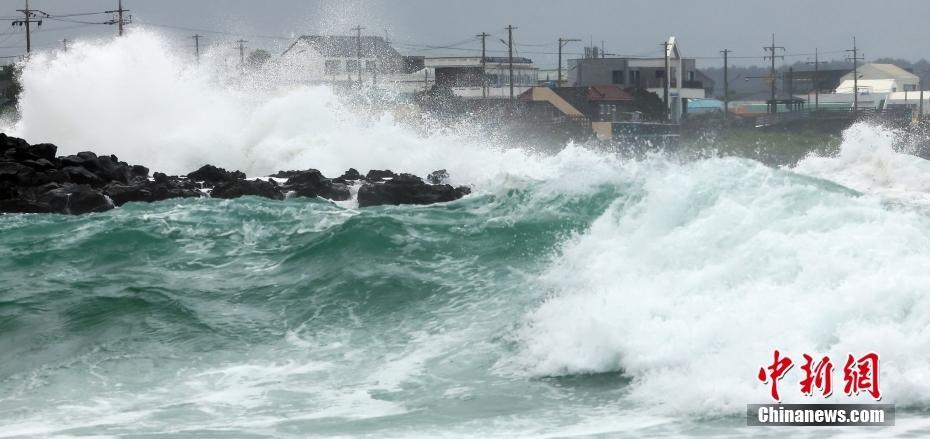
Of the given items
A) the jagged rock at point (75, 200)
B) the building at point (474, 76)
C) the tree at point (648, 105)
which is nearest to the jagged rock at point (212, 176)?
the jagged rock at point (75, 200)

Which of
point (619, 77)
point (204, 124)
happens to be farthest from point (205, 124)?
point (619, 77)

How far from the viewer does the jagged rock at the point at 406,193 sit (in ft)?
74.0

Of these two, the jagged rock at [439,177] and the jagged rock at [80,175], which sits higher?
the jagged rock at [80,175]

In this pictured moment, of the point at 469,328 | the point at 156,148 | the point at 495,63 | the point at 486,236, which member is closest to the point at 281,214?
the point at 486,236

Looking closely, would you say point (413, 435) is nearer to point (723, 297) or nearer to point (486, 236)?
point (723, 297)

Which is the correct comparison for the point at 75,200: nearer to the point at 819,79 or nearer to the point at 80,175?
the point at 80,175

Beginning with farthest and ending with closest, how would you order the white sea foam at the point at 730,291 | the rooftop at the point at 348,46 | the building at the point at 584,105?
the rooftop at the point at 348,46, the building at the point at 584,105, the white sea foam at the point at 730,291

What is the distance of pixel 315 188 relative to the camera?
24672mm

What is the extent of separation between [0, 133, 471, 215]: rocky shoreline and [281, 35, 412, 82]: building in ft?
105

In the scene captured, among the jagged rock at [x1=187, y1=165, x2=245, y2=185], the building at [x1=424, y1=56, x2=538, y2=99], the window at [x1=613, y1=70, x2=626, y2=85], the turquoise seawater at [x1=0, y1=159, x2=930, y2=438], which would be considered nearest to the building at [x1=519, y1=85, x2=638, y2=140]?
the building at [x1=424, y1=56, x2=538, y2=99]

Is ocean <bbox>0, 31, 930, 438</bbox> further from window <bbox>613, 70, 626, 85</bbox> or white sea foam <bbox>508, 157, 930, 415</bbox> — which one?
window <bbox>613, 70, 626, 85</bbox>

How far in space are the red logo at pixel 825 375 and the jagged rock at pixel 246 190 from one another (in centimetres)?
1605

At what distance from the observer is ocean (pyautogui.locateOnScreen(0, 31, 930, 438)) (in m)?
8.25

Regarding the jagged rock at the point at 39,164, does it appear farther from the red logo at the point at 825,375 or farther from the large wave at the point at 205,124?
the red logo at the point at 825,375
